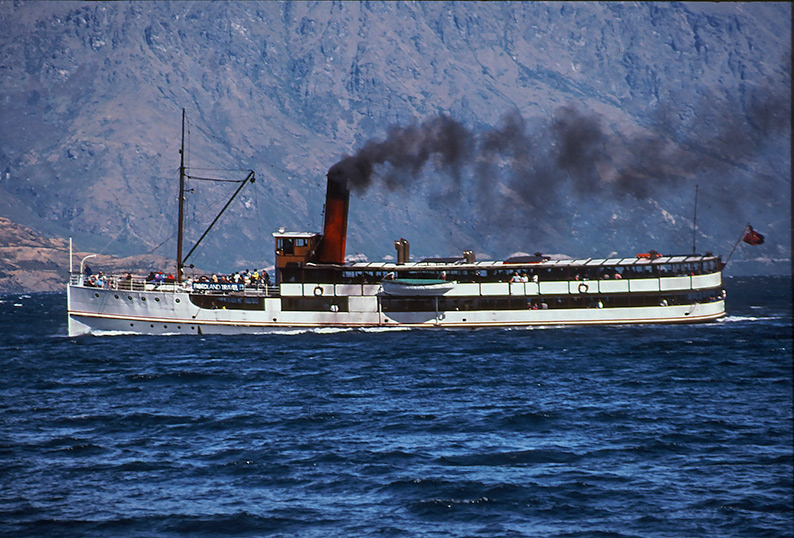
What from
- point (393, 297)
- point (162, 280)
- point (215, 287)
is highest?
point (162, 280)

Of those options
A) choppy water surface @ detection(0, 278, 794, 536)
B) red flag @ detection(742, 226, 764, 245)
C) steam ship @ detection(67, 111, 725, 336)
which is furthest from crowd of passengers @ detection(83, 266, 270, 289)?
red flag @ detection(742, 226, 764, 245)

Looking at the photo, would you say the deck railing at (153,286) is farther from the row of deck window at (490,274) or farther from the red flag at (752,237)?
the red flag at (752,237)

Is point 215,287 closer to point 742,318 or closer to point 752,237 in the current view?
point 752,237

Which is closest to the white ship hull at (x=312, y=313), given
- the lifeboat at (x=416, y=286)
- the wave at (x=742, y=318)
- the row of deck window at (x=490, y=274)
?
the row of deck window at (x=490, y=274)

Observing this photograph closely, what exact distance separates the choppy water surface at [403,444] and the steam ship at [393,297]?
47.1 ft

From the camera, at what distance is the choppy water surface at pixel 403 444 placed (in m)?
25.2

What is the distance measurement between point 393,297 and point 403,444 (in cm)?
4111

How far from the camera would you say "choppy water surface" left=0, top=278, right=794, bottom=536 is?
25188mm

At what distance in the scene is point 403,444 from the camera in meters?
32.8

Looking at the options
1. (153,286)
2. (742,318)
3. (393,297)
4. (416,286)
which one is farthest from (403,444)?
(742,318)

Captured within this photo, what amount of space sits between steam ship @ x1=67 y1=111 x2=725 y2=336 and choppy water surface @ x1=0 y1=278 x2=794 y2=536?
14.3 meters

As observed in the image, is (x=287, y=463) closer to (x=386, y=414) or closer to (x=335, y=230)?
(x=386, y=414)

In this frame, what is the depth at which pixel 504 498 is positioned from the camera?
26.7 metres

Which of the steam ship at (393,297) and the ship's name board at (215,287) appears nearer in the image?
the ship's name board at (215,287)
